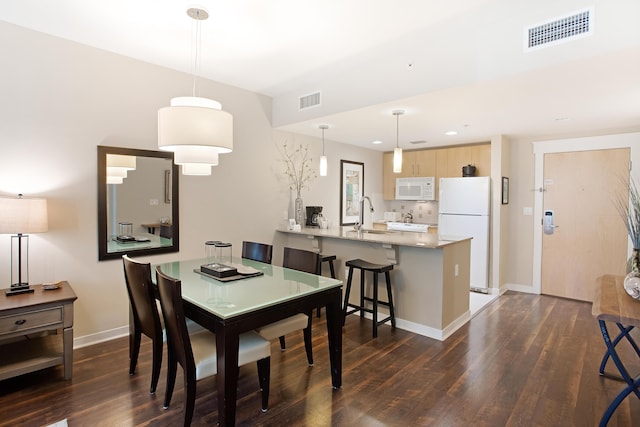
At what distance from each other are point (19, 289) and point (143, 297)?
44.6 inches

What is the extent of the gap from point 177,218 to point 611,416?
12.3 ft

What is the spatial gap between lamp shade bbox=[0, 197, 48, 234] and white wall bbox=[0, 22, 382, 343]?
0.37 m

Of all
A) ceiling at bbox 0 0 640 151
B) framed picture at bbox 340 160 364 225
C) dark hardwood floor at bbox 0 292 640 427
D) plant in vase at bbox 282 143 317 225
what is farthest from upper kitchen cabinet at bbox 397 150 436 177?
dark hardwood floor at bbox 0 292 640 427

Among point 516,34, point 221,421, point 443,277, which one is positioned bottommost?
point 221,421

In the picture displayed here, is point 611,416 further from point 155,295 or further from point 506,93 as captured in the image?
point 155,295

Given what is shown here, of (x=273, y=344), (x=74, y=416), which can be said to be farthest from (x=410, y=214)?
(x=74, y=416)

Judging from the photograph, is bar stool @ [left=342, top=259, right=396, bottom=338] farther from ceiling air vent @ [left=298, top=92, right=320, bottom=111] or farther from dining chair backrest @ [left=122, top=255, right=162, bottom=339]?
ceiling air vent @ [left=298, top=92, right=320, bottom=111]

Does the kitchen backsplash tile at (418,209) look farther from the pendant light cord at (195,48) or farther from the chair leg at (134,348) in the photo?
the chair leg at (134,348)

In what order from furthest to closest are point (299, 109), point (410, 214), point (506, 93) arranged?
point (410, 214), point (299, 109), point (506, 93)

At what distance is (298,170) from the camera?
15.9 feet

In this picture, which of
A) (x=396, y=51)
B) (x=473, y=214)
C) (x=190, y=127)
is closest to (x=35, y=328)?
(x=190, y=127)

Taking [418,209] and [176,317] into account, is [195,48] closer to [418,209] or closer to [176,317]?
[176,317]

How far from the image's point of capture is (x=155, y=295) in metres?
2.22

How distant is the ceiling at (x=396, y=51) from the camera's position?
235 centimetres
